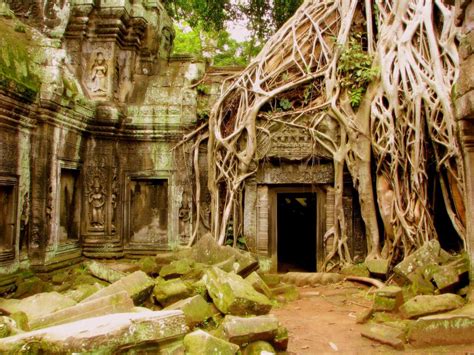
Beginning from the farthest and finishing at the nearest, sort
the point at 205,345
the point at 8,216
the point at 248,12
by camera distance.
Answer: the point at 248,12 < the point at 8,216 < the point at 205,345

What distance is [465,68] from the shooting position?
150 inches

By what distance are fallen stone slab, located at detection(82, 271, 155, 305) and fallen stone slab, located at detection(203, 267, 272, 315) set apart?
61 centimetres

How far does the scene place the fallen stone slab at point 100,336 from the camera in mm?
2500

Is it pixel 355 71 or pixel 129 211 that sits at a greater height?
pixel 355 71

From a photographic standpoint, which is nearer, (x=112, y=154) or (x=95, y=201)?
(x=95, y=201)

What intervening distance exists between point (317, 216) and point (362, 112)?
1725 millimetres

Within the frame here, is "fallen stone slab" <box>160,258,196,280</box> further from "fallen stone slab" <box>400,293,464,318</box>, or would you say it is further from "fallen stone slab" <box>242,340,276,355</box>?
"fallen stone slab" <box>400,293,464,318</box>

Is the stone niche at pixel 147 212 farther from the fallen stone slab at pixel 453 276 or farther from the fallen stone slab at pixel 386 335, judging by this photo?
the fallen stone slab at pixel 453 276

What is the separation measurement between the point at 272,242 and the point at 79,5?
4965 millimetres

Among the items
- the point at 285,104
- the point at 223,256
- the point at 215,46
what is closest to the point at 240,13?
the point at 215,46

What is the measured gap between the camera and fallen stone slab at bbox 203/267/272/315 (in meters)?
3.68

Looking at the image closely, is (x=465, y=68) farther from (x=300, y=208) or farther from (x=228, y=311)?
(x=300, y=208)

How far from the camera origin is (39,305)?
12.8 ft

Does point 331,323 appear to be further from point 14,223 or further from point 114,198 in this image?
point 114,198
